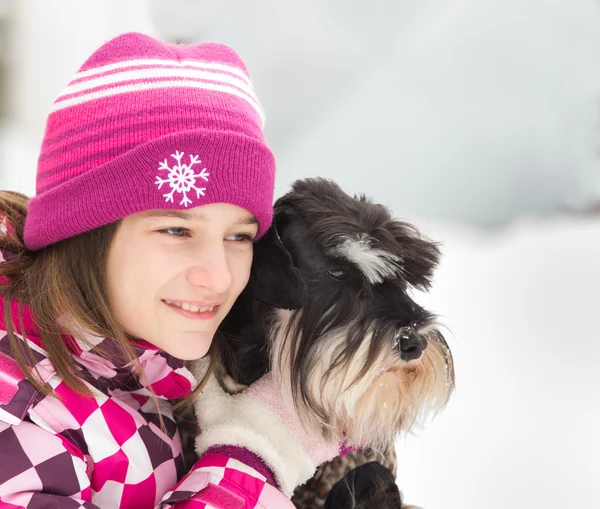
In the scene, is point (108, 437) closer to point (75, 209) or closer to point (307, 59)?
point (75, 209)

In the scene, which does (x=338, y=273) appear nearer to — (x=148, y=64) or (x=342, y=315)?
(x=342, y=315)

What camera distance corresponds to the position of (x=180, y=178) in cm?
129

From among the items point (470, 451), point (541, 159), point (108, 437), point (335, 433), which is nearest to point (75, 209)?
point (108, 437)

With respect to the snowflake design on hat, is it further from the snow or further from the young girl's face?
the snow

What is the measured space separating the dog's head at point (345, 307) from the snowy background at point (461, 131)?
1095mm

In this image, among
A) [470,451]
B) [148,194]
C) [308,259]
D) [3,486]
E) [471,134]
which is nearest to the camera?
[3,486]

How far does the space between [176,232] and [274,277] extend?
0.21 meters

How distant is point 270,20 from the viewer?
125 inches

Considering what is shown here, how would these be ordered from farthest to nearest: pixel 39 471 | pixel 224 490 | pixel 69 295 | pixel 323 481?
1. pixel 323 481
2. pixel 69 295
3. pixel 224 490
4. pixel 39 471

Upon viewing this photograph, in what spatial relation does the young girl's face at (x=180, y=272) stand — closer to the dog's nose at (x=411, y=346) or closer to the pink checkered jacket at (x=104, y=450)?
the pink checkered jacket at (x=104, y=450)

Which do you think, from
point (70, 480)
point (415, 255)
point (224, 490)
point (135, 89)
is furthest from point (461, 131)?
point (70, 480)

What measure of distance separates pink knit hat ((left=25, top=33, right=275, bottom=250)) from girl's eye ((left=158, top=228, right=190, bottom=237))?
0.08 meters

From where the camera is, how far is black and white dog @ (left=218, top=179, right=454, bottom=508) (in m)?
1.38

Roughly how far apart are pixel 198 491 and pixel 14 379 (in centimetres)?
39
